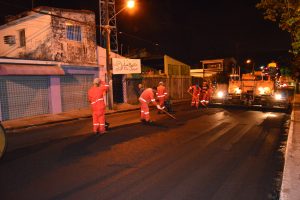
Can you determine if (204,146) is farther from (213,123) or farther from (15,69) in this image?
(15,69)

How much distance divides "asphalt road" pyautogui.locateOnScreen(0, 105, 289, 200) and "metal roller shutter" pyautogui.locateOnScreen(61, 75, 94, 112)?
8989mm

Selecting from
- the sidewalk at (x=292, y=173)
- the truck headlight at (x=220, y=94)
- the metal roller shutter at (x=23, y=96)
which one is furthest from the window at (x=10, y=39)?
the sidewalk at (x=292, y=173)

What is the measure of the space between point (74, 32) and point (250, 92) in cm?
1185

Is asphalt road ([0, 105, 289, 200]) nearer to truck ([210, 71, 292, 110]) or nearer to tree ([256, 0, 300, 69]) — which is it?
tree ([256, 0, 300, 69])

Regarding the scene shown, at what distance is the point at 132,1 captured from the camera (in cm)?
1845

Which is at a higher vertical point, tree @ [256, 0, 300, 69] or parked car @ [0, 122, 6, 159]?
tree @ [256, 0, 300, 69]

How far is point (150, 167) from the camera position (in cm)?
657

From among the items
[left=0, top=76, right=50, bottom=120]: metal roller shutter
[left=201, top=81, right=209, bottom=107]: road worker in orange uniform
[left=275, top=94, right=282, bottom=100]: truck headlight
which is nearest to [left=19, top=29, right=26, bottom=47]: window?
[left=0, top=76, right=50, bottom=120]: metal roller shutter

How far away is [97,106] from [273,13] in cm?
615

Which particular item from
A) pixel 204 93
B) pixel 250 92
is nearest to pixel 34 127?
pixel 204 93

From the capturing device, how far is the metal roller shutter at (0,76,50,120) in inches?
597

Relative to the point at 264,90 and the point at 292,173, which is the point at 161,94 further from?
the point at 292,173

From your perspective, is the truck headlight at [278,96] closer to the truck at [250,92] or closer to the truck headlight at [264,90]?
the truck at [250,92]

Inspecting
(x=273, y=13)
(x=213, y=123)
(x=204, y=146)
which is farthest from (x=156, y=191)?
(x=213, y=123)
